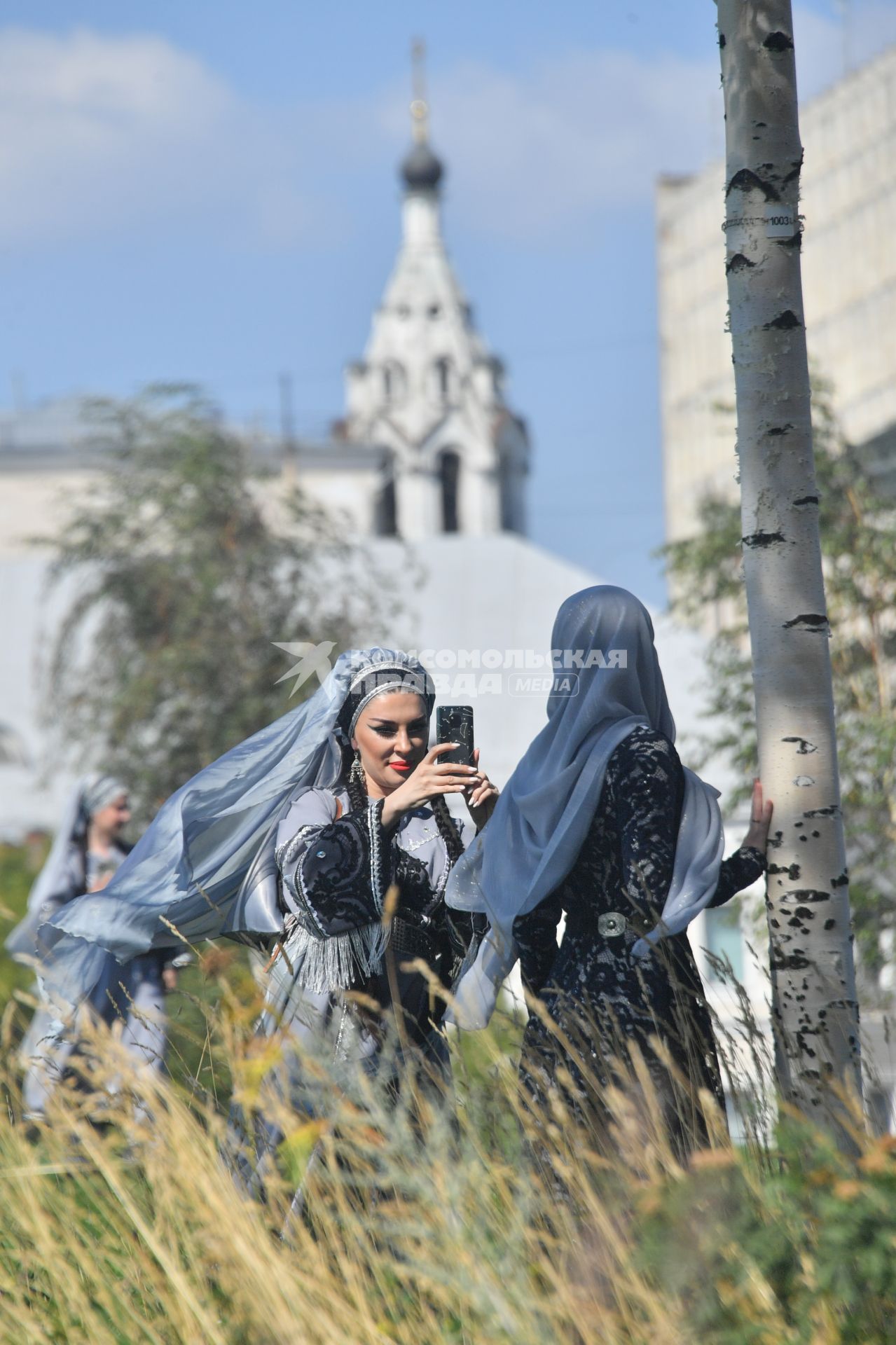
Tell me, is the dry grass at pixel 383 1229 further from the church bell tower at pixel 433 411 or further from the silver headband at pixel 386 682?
the church bell tower at pixel 433 411

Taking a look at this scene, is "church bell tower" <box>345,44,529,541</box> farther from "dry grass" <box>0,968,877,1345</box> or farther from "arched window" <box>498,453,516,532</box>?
"dry grass" <box>0,968,877,1345</box>

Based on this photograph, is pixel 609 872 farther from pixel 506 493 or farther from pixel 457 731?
pixel 506 493

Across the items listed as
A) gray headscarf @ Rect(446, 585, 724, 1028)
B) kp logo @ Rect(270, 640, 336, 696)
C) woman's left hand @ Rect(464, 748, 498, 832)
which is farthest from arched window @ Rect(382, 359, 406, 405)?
gray headscarf @ Rect(446, 585, 724, 1028)

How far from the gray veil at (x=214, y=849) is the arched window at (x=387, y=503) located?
227 feet

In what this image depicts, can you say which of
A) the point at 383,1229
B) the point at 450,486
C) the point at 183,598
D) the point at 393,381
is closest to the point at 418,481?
the point at 450,486

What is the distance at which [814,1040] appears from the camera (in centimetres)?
351

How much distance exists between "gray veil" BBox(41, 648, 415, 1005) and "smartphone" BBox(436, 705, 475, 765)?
29 centimetres

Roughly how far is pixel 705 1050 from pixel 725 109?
6.72 ft

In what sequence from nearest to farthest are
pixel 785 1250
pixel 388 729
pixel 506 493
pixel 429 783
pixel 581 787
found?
pixel 785 1250 → pixel 581 787 → pixel 429 783 → pixel 388 729 → pixel 506 493

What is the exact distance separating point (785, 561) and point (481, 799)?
887mm

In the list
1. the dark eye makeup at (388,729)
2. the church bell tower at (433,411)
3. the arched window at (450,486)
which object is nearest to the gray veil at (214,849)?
the dark eye makeup at (388,729)

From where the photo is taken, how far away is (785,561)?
3648mm

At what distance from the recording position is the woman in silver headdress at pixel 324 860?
3.87m

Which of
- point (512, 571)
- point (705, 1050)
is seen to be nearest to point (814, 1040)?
point (705, 1050)
